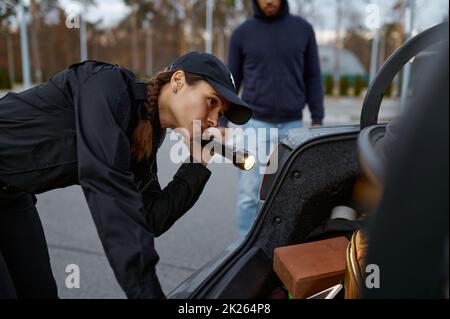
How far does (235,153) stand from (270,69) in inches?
71.7

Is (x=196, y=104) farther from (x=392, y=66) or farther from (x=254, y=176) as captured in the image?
(x=254, y=176)

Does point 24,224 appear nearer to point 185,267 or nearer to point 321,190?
point 321,190

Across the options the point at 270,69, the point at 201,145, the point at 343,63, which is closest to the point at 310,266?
the point at 201,145

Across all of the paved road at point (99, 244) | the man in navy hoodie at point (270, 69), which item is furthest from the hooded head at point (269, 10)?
the paved road at point (99, 244)

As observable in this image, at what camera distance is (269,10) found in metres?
3.28

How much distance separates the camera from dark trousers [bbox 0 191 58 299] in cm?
176

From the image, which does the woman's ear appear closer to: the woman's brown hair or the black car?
the woman's brown hair

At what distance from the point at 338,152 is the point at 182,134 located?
1.84ft

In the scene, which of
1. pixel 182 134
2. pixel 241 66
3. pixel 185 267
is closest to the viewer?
pixel 182 134

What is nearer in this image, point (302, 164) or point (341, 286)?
point (341, 286)

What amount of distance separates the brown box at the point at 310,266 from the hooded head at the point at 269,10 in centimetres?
223

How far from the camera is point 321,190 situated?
154 cm

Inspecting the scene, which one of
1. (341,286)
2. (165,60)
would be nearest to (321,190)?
(341,286)

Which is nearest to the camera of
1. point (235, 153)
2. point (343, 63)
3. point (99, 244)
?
point (235, 153)
